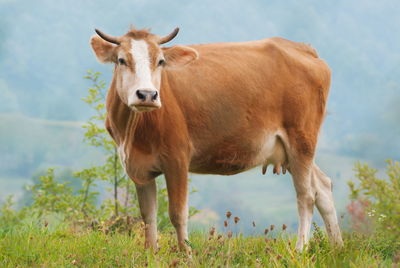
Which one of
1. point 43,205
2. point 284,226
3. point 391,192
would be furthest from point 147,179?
point 43,205

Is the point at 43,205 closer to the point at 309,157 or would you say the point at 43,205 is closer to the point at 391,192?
the point at 309,157

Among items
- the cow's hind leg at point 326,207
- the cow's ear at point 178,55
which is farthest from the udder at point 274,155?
the cow's ear at point 178,55

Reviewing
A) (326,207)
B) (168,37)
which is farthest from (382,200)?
(168,37)

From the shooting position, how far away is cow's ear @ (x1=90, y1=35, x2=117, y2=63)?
7141 millimetres

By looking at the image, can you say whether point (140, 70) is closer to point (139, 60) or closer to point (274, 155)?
point (139, 60)

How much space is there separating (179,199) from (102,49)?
77.3 inches

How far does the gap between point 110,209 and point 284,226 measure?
4.91 m

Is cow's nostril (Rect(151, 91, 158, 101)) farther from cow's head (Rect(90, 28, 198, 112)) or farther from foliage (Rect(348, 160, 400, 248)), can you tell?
foliage (Rect(348, 160, 400, 248))

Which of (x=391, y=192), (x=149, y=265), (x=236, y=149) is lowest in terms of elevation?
(x=149, y=265)

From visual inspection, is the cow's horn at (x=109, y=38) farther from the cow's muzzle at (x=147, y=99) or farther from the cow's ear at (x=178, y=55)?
the cow's muzzle at (x=147, y=99)

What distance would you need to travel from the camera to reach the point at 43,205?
11.6 meters

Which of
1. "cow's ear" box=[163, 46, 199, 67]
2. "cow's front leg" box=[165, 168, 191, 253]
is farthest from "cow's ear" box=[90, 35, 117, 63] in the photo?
"cow's front leg" box=[165, 168, 191, 253]

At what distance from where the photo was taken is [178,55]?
7277 mm

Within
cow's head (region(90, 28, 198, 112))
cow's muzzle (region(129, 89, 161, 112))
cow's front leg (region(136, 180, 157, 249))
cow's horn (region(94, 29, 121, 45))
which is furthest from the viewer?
cow's front leg (region(136, 180, 157, 249))
